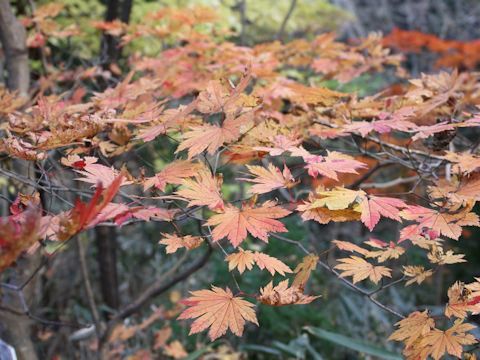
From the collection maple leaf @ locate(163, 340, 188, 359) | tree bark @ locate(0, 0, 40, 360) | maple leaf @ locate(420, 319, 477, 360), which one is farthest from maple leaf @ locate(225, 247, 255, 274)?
maple leaf @ locate(163, 340, 188, 359)

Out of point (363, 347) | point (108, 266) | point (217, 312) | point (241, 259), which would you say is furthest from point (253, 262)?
point (108, 266)

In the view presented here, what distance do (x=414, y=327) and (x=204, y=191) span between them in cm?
63

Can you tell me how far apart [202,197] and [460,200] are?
0.63 m

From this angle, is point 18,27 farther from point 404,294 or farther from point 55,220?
point 404,294

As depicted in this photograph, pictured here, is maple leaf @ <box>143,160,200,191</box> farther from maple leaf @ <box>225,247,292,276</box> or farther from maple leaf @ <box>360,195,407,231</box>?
maple leaf @ <box>360,195,407,231</box>

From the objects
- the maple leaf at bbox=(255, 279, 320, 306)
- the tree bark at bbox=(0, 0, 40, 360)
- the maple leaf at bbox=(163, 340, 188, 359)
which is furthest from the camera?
the maple leaf at bbox=(163, 340, 188, 359)

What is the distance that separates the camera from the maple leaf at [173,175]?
35.3 inches

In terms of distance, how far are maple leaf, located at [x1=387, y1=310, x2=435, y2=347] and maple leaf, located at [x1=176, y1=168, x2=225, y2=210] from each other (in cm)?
56

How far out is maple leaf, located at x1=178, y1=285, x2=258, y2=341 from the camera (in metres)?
0.78

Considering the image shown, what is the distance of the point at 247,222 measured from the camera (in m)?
0.83

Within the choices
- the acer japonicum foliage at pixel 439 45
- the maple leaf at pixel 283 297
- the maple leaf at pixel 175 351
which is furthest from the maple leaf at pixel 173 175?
the acer japonicum foliage at pixel 439 45

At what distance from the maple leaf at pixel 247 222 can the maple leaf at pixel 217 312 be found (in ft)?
0.52

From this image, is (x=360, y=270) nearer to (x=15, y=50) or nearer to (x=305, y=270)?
(x=305, y=270)

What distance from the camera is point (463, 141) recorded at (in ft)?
5.49
